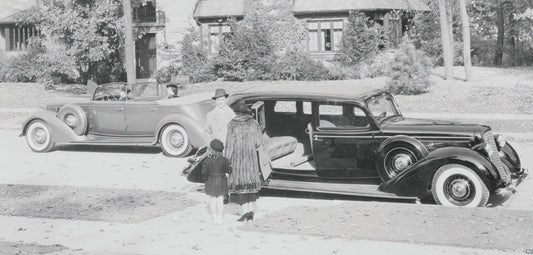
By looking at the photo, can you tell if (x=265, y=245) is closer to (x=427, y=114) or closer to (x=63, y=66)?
(x=427, y=114)

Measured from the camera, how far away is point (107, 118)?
1559cm

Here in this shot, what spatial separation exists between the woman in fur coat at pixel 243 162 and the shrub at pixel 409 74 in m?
15.0

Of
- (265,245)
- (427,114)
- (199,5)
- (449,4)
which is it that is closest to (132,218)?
(265,245)

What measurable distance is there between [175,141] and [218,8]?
66.1 feet

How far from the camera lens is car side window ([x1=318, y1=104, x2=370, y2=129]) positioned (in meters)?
10.4

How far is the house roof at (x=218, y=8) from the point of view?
110 ft

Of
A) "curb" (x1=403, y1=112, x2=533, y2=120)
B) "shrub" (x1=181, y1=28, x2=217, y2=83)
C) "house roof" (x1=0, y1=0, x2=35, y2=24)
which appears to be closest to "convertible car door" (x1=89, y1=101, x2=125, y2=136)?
"curb" (x1=403, y1=112, x2=533, y2=120)

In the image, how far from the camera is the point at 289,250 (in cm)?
765

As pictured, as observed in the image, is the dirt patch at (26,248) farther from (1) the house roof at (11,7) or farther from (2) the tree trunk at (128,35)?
(1) the house roof at (11,7)

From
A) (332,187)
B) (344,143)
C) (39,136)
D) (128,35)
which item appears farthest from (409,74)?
(332,187)

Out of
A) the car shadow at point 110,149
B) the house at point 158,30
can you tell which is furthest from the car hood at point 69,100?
the house at point 158,30

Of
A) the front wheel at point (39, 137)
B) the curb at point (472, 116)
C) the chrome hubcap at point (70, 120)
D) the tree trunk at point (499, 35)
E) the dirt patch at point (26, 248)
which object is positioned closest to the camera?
the dirt patch at point (26, 248)

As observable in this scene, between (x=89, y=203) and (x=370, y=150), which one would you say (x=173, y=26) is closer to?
(x=89, y=203)

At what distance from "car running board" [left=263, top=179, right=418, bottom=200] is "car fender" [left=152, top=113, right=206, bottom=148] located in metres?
4.08
